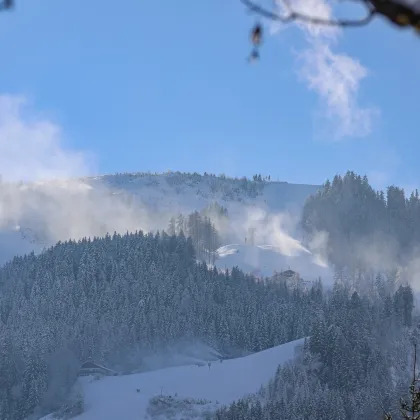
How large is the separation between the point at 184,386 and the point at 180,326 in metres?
29.7

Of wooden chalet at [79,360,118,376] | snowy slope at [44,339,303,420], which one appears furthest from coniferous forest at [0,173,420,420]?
snowy slope at [44,339,303,420]

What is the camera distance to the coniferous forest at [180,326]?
10812cm

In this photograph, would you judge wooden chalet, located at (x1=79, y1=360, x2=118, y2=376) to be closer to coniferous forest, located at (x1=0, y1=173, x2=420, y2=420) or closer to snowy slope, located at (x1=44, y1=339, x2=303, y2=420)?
coniferous forest, located at (x1=0, y1=173, x2=420, y2=420)

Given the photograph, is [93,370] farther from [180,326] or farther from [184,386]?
[180,326]

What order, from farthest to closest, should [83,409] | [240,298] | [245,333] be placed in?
[240,298], [245,333], [83,409]

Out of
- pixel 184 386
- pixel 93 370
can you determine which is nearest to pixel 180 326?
pixel 93 370

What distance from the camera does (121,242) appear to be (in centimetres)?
18525

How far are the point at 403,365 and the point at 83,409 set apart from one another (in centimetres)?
5670

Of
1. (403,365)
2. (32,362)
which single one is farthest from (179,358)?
(403,365)

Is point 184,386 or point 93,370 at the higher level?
point 93,370

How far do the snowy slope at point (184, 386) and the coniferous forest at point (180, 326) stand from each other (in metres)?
5.08

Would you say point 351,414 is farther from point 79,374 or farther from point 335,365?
point 79,374

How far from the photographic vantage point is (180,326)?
148125 millimetres

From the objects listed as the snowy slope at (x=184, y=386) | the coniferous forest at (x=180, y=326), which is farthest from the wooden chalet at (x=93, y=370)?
the snowy slope at (x=184, y=386)
